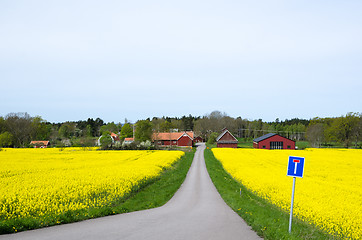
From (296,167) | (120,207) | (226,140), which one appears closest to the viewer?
(296,167)

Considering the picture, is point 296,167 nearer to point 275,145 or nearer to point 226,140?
point 275,145

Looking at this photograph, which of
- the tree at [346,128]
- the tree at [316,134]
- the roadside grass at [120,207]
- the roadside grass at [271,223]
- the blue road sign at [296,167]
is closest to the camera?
the roadside grass at [271,223]

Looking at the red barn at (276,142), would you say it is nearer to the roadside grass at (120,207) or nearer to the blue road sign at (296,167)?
the roadside grass at (120,207)

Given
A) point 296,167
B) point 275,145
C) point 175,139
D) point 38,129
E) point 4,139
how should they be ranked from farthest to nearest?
1. point 38,129
2. point 175,139
3. point 4,139
4. point 275,145
5. point 296,167

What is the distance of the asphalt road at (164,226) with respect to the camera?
376 inches

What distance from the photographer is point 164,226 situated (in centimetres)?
1067

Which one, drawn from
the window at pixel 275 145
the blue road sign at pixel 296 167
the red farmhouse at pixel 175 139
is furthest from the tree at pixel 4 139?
the blue road sign at pixel 296 167

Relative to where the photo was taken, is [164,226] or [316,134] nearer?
[164,226]

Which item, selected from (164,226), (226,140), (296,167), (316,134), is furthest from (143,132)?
(296,167)

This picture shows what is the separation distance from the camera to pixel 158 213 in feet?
42.0

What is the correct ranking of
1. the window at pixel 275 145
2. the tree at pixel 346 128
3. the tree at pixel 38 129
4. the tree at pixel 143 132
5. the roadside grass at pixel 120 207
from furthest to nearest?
1. the tree at pixel 38 129
2. the tree at pixel 346 128
3. the tree at pixel 143 132
4. the window at pixel 275 145
5. the roadside grass at pixel 120 207

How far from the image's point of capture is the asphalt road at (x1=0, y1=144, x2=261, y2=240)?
31.3 feet

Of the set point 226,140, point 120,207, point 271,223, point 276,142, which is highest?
point 276,142

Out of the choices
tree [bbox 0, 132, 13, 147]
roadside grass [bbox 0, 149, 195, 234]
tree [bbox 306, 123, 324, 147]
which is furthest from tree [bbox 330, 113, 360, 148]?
tree [bbox 0, 132, 13, 147]
